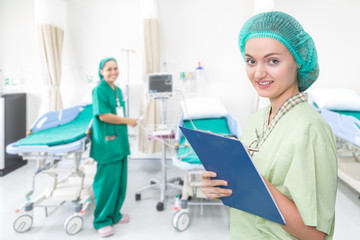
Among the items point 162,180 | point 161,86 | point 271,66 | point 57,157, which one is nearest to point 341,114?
point 161,86

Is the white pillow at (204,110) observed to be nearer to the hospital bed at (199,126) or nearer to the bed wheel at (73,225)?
the hospital bed at (199,126)

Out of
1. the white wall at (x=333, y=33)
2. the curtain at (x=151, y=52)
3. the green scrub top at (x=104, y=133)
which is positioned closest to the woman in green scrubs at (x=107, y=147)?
the green scrub top at (x=104, y=133)

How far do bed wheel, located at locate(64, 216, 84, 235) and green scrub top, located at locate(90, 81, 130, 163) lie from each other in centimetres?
53

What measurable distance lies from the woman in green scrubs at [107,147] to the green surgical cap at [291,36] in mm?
1501

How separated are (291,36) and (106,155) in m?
1.68

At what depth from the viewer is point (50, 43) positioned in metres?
3.03

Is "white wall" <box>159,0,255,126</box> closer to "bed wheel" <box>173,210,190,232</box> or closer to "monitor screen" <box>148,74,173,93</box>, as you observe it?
"monitor screen" <box>148,74,173,93</box>

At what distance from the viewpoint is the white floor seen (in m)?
1.96

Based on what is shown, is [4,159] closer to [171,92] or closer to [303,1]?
[171,92]

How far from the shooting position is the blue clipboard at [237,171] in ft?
1.82

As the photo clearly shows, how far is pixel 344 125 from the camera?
2.34m

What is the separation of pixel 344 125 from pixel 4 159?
405cm

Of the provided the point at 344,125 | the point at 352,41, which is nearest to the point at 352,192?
the point at 344,125

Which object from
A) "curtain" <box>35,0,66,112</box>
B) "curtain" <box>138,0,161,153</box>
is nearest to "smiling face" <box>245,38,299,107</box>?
"curtain" <box>138,0,161,153</box>
